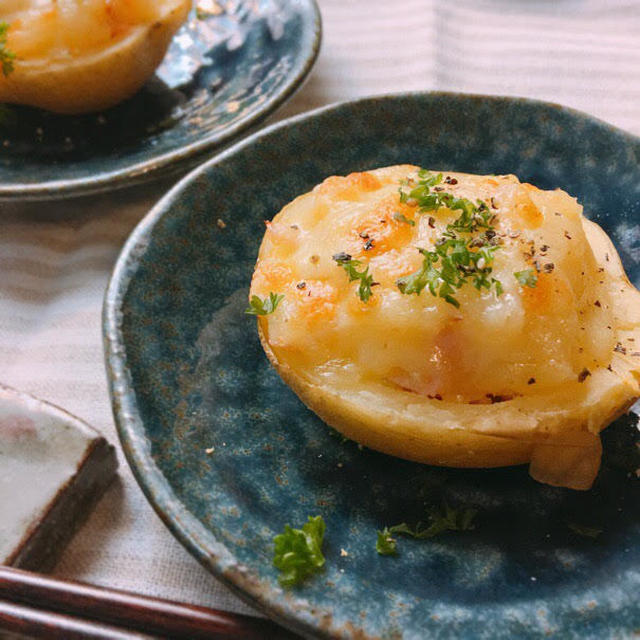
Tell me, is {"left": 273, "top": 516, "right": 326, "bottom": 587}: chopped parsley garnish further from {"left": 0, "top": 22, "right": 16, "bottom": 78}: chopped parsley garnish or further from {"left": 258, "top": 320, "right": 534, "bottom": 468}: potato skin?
{"left": 0, "top": 22, "right": 16, "bottom": 78}: chopped parsley garnish

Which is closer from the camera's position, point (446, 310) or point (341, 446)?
point (446, 310)

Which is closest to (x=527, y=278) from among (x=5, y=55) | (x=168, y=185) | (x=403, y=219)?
(x=403, y=219)

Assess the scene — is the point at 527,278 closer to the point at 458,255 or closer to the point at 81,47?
the point at 458,255

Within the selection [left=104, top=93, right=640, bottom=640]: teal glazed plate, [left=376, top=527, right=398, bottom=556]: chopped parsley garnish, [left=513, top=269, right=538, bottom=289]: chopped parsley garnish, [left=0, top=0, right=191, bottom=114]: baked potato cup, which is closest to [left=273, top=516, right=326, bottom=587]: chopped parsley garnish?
[left=104, top=93, right=640, bottom=640]: teal glazed plate

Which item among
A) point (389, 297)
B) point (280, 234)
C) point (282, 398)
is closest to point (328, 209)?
point (280, 234)

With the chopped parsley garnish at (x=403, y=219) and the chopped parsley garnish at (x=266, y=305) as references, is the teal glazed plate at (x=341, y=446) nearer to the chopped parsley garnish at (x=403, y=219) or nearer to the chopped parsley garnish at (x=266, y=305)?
the chopped parsley garnish at (x=266, y=305)
